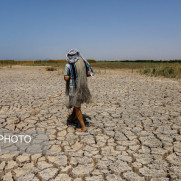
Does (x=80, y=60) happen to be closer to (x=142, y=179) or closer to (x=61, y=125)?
(x=61, y=125)

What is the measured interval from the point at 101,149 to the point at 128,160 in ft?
1.42

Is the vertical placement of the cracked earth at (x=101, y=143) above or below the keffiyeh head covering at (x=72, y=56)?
below

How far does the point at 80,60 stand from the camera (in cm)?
285

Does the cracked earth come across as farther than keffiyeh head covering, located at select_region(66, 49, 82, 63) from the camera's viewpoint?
No

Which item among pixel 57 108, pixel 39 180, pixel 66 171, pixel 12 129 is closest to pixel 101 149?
pixel 66 171

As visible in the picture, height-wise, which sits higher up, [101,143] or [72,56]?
[72,56]

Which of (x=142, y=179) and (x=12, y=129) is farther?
(x=12, y=129)

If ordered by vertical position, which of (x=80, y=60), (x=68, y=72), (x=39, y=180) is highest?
(x=80, y=60)

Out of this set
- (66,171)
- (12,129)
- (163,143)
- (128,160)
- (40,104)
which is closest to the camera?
(66,171)

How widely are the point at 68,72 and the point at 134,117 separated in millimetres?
1946

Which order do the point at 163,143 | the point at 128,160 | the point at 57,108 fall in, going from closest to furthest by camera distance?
the point at 128,160, the point at 163,143, the point at 57,108

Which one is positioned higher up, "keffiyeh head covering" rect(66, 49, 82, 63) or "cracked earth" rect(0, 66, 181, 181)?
"keffiyeh head covering" rect(66, 49, 82, 63)

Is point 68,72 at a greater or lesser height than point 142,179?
greater

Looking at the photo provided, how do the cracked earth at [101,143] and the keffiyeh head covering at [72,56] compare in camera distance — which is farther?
the keffiyeh head covering at [72,56]
